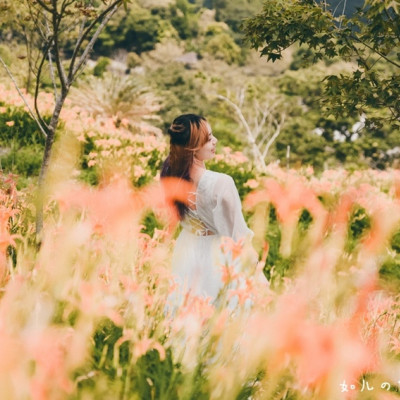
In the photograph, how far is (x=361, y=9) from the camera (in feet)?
8.68

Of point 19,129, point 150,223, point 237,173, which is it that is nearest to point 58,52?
point 150,223

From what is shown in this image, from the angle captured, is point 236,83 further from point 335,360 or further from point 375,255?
point 335,360

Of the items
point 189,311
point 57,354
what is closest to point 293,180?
point 189,311

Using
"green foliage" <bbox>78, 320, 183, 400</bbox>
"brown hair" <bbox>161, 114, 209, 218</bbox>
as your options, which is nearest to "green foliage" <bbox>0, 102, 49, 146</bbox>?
"brown hair" <bbox>161, 114, 209, 218</bbox>

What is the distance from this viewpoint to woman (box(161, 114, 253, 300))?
8.41ft

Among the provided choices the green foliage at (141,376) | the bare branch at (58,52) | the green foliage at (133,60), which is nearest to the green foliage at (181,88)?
the green foliage at (133,60)

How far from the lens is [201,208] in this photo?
2646 millimetres

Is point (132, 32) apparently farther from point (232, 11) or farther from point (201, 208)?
point (201, 208)

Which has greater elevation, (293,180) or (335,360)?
(335,360)

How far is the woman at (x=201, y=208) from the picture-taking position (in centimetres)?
256

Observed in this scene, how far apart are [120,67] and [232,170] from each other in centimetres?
3283

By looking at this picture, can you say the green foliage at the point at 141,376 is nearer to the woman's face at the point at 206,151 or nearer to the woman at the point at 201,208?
the woman at the point at 201,208

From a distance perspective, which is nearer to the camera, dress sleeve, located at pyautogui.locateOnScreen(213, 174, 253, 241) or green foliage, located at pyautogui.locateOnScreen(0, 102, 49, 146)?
dress sleeve, located at pyautogui.locateOnScreen(213, 174, 253, 241)

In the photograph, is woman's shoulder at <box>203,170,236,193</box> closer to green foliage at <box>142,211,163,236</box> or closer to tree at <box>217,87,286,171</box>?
green foliage at <box>142,211,163,236</box>
